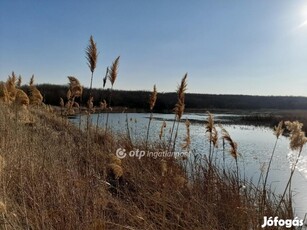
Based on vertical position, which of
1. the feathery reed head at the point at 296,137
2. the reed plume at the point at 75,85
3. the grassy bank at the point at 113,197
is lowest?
the grassy bank at the point at 113,197

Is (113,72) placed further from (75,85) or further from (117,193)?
(117,193)

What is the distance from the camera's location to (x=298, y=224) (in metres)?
3.51

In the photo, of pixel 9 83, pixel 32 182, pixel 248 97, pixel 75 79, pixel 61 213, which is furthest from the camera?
pixel 248 97

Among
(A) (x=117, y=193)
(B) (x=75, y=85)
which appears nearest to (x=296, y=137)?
(A) (x=117, y=193)

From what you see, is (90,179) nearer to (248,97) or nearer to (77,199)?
(77,199)

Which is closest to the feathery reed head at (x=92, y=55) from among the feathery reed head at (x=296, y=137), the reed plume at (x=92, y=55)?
the reed plume at (x=92, y=55)

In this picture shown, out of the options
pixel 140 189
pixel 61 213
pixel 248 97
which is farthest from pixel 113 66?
pixel 248 97

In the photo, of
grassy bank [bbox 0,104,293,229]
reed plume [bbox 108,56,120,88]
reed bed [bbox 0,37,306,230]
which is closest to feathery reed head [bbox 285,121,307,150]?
reed bed [bbox 0,37,306,230]

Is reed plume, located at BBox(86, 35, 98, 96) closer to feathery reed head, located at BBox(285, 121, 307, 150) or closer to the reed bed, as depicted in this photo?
the reed bed

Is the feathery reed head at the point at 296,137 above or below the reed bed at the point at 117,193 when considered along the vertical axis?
above

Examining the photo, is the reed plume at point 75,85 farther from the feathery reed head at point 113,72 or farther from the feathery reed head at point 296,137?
the feathery reed head at point 296,137

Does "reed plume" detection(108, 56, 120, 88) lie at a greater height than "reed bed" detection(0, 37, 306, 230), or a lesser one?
greater

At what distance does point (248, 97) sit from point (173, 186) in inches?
2292

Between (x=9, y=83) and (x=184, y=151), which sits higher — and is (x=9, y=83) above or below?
above
